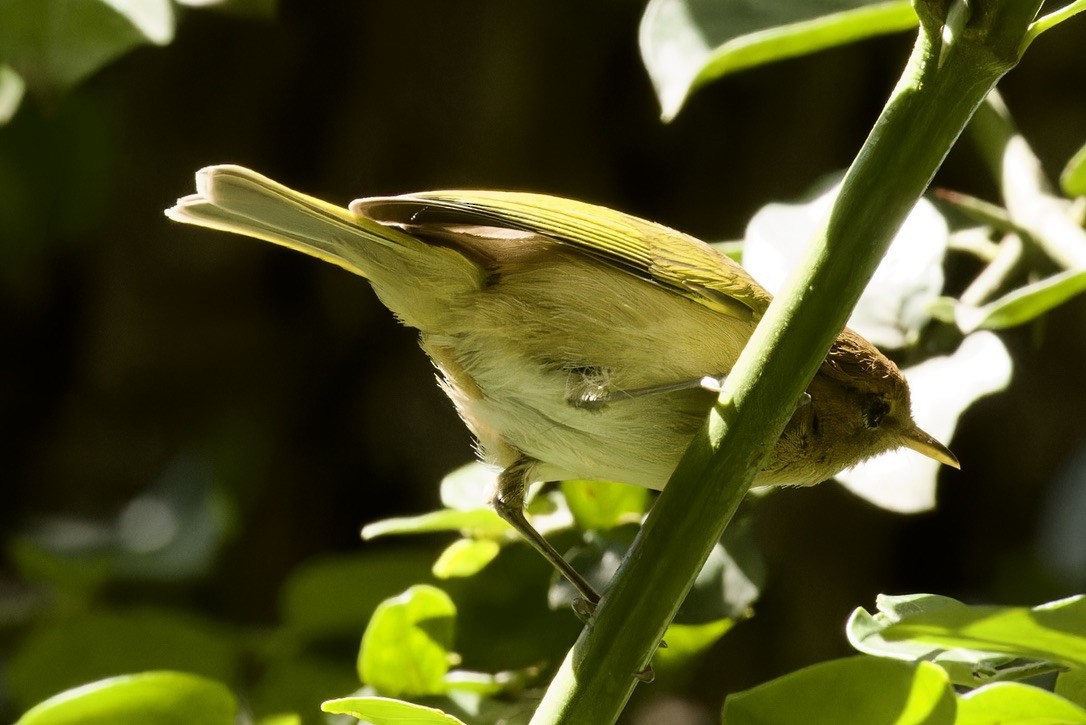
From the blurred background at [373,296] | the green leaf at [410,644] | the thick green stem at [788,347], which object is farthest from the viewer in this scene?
the blurred background at [373,296]

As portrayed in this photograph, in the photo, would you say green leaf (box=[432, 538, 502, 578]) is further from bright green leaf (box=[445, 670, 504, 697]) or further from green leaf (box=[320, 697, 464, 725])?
green leaf (box=[320, 697, 464, 725])

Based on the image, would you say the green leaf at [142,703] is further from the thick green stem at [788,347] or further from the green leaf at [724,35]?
the green leaf at [724,35]

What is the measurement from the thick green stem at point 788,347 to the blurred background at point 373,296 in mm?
2343

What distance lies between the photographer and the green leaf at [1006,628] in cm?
115

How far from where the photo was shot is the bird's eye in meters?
2.09

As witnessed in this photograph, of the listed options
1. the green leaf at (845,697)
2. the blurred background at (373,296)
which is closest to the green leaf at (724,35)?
the green leaf at (845,697)

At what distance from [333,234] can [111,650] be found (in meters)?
1.00

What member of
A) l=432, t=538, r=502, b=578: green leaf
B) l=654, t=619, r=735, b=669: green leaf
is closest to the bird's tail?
l=432, t=538, r=502, b=578: green leaf

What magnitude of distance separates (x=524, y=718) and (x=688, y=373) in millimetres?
590

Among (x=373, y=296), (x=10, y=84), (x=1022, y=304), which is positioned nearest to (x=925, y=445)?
(x=1022, y=304)

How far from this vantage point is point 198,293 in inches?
145

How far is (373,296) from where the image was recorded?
364cm

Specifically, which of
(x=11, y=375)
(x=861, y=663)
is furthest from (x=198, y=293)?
(x=861, y=663)

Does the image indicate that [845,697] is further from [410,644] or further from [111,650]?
[111,650]
